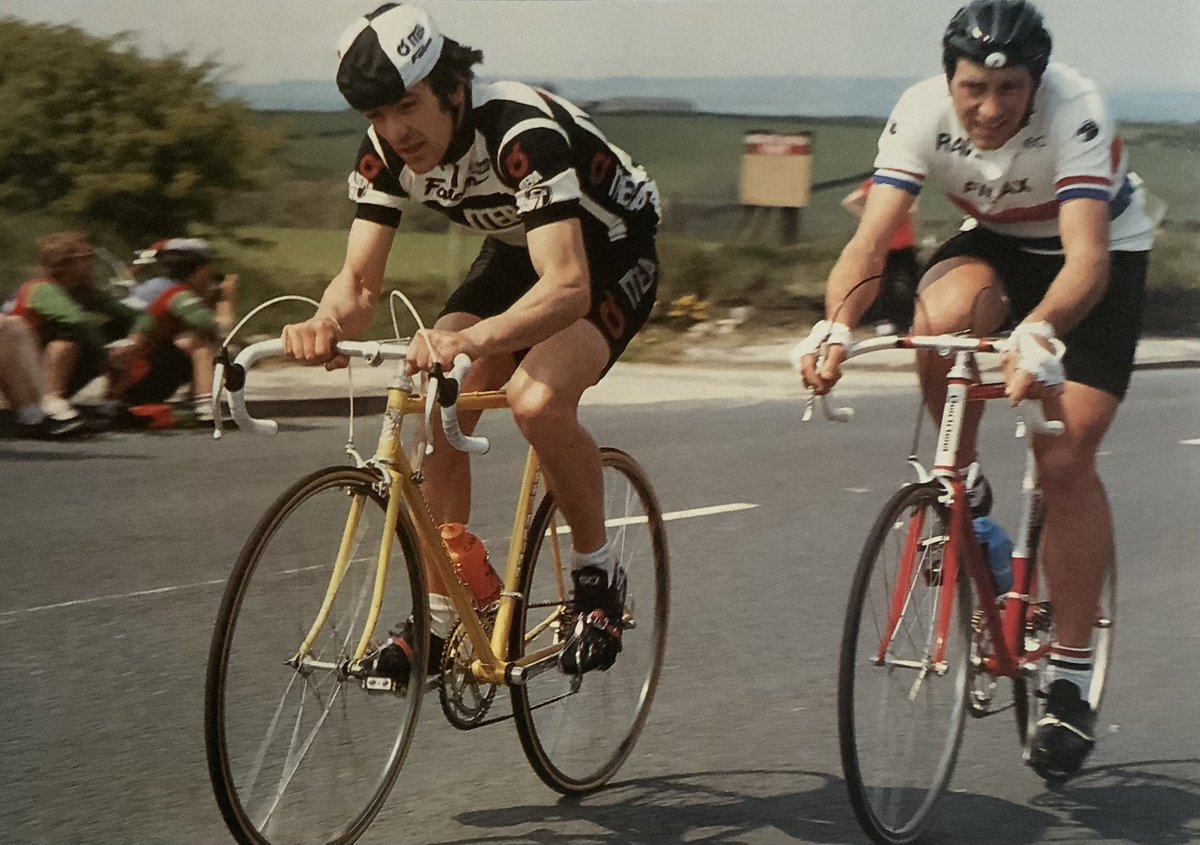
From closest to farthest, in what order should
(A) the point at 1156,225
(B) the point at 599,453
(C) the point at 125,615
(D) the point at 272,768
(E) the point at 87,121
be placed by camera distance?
1. (D) the point at 272,768
2. (B) the point at 599,453
3. (A) the point at 1156,225
4. (C) the point at 125,615
5. (E) the point at 87,121

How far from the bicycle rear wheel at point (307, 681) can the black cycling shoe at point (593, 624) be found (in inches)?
18.6

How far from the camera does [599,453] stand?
4.10m

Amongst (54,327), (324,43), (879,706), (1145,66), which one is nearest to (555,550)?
(879,706)

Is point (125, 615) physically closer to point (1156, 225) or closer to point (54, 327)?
point (54, 327)

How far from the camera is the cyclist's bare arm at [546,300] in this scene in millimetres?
3580

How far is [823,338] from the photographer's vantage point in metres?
3.77

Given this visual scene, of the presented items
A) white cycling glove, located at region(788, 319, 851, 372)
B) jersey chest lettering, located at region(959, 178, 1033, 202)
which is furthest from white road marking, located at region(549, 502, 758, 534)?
jersey chest lettering, located at region(959, 178, 1033, 202)

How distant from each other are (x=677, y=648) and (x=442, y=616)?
1535 mm

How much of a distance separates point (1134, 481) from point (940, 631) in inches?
50.2

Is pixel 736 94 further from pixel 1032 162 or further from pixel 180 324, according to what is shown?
pixel 180 324

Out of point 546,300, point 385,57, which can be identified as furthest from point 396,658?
point 385,57

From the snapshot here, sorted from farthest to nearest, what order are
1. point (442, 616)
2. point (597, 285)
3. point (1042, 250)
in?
point (1042, 250)
point (597, 285)
point (442, 616)

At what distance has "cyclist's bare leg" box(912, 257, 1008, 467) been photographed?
402cm

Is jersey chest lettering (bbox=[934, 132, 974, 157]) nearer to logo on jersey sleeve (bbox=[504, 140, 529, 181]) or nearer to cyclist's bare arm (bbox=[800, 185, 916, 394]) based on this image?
cyclist's bare arm (bbox=[800, 185, 916, 394])
